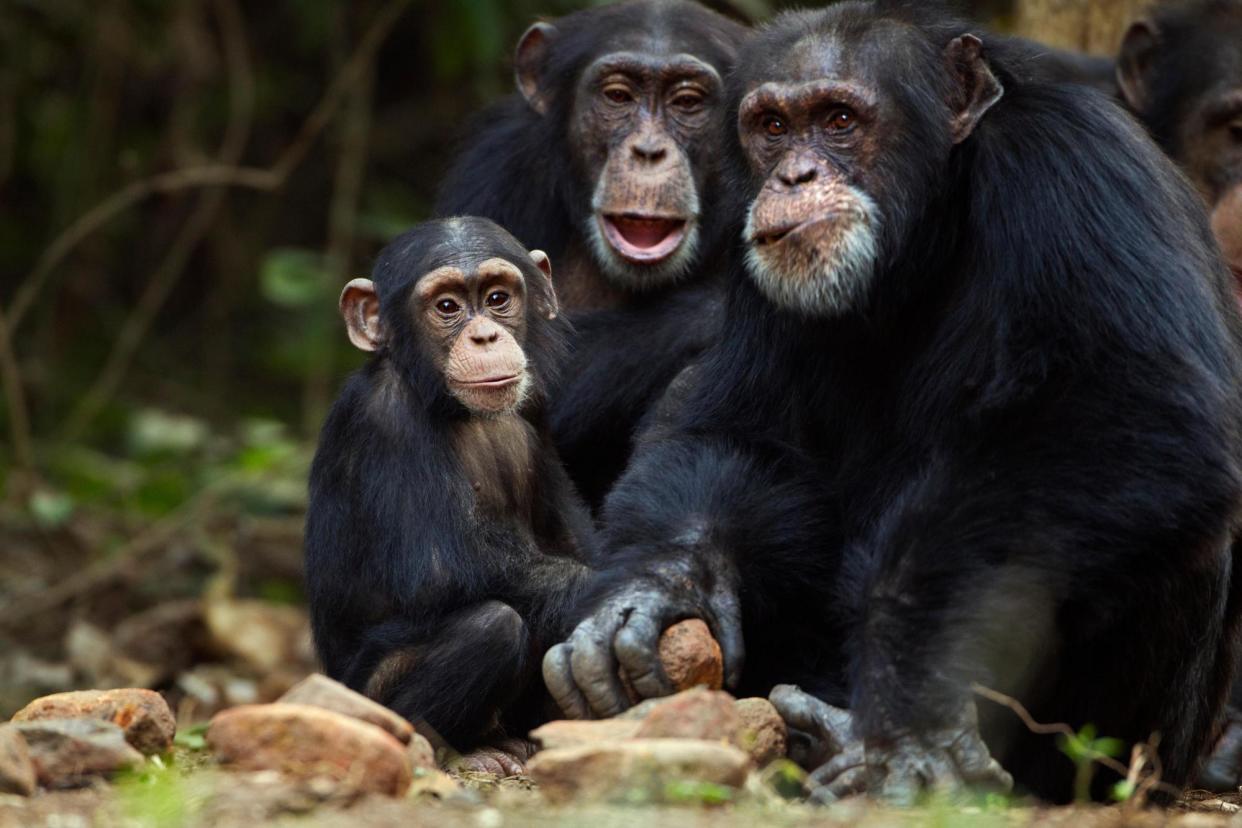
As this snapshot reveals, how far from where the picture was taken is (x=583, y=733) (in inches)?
190

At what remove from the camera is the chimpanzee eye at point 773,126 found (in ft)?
19.5

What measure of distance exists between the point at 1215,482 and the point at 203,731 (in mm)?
3503

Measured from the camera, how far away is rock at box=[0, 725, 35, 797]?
4.79m

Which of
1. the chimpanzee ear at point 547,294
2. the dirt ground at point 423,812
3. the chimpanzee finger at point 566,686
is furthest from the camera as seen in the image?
the chimpanzee ear at point 547,294

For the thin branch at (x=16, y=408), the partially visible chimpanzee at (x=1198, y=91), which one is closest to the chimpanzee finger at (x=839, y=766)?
the partially visible chimpanzee at (x=1198, y=91)

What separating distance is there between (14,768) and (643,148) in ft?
12.4

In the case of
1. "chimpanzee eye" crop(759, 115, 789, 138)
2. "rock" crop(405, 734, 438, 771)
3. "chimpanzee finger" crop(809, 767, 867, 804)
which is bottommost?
"rock" crop(405, 734, 438, 771)

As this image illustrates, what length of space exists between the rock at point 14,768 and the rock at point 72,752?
98mm

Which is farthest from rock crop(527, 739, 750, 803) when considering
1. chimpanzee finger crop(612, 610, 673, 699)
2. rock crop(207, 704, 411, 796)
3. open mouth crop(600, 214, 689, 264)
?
open mouth crop(600, 214, 689, 264)

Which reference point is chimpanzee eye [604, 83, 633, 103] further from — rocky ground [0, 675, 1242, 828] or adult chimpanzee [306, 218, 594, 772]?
rocky ground [0, 675, 1242, 828]

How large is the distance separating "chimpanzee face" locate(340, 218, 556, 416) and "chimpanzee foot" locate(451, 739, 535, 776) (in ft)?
3.63

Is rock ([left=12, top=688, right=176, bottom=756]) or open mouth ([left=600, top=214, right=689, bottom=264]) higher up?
open mouth ([left=600, top=214, right=689, bottom=264])

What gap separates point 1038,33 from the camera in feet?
31.5

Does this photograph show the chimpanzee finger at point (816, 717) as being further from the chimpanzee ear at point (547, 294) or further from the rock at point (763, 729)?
the chimpanzee ear at point (547, 294)
